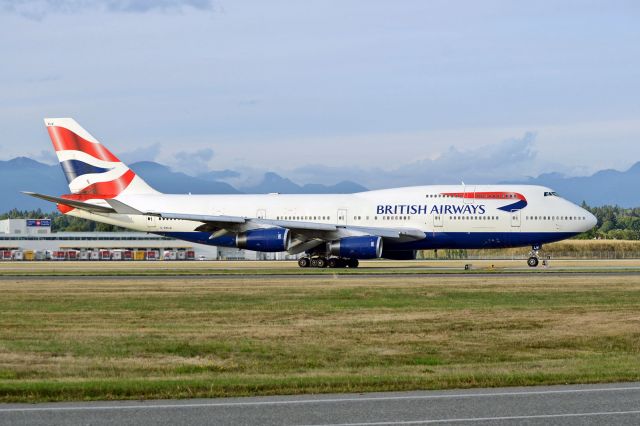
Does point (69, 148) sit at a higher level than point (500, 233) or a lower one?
higher

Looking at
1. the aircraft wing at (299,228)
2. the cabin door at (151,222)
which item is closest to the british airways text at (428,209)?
the aircraft wing at (299,228)

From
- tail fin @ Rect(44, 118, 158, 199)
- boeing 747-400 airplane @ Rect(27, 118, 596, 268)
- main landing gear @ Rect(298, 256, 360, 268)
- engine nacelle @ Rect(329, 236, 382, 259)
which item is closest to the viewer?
engine nacelle @ Rect(329, 236, 382, 259)

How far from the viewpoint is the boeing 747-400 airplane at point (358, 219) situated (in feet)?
188

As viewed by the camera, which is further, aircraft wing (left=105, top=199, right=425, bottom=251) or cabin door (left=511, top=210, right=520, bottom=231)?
cabin door (left=511, top=210, right=520, bottom=231)

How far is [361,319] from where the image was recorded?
25.9 metres

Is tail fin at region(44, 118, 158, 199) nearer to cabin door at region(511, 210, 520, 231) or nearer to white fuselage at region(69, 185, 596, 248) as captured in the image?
white fuselage at region(69, 185, 596, 248)

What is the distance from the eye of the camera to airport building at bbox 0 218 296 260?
126 meters

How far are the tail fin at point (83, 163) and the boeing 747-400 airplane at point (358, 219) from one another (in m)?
0.22

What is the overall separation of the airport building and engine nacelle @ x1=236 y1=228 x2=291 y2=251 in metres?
54.0

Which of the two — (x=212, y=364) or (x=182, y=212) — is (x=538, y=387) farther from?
(x=182, y=212)

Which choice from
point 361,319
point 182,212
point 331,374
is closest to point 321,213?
point 182,212

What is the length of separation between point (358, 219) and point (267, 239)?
6.28 meters

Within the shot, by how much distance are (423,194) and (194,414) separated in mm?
47569

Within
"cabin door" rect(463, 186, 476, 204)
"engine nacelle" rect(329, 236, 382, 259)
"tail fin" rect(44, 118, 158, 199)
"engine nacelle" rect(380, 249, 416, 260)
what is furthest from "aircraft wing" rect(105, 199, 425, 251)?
"tail fin" rect(44, 118, 158, 199)
